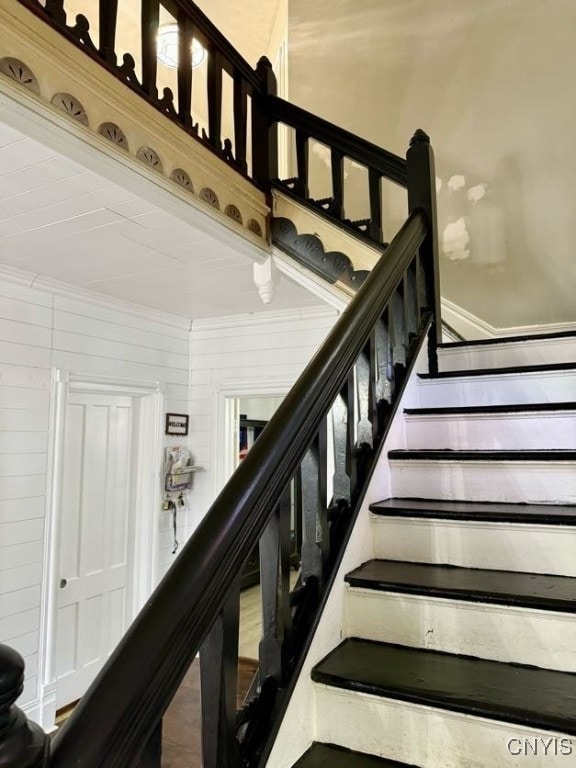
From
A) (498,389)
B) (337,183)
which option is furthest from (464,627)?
(337,183)

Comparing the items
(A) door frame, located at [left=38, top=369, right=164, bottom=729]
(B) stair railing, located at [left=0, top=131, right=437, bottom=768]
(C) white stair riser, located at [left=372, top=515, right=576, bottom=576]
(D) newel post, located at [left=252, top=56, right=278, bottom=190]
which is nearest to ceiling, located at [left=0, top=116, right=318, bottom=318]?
(D) newel post, located at [left=252, top=56, right=278, bottom=190]

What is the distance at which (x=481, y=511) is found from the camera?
147 centimetres

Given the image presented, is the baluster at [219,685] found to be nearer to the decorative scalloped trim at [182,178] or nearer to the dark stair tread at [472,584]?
the dark stair tread at [472,584]

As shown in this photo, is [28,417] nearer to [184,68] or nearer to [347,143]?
[184,68]

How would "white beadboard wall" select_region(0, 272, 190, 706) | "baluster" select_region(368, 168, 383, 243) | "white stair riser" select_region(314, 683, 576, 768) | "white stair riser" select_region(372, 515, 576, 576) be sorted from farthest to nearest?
"white beadboard wall" select_region(0, 272, 190, 706) → "baluster" select_region(368, 168, 383, 243) → "white stair riser" select_region(372, 515, 576, 576) → "white stair riser" select_region(314, 683, 576, 768)

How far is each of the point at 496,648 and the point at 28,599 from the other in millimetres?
2757

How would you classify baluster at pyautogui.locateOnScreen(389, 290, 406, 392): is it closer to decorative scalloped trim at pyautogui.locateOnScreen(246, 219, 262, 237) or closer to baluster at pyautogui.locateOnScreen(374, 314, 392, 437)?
baluster at pyautogui.locateOnScreen(374, 314, 392, 437)

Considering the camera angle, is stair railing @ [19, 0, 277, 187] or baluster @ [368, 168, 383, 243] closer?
stair railing @ [19, 0, 277, 187]

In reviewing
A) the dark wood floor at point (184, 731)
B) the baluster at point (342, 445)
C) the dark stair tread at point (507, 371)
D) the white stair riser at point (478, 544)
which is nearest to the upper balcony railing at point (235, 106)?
the dark stair tread at point (507, 371)

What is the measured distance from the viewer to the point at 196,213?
2.22 metres

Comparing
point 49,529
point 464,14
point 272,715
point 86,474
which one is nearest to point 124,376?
point 86,474

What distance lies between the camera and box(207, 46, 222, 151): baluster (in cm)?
237

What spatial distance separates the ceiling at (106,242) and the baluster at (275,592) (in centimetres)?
146

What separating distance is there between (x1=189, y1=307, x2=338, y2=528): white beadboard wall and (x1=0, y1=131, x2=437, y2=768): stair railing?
205 centimetres
